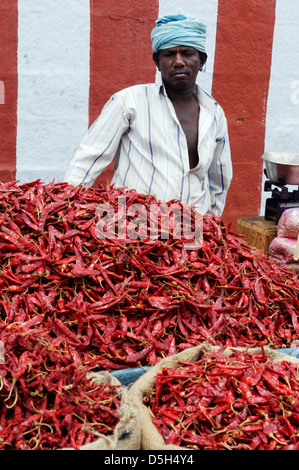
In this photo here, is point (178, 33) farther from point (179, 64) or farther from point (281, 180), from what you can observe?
point (281, 180)

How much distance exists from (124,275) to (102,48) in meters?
2.70

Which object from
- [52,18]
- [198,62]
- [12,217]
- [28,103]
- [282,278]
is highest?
[52,18]

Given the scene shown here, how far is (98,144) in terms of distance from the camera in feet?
10.3

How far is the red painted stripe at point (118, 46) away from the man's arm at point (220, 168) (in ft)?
4.02

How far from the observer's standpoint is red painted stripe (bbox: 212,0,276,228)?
455 centimetres

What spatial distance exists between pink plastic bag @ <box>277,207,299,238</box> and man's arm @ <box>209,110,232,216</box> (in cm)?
43

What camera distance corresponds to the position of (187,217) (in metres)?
2.47

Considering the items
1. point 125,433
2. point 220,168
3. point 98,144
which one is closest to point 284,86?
point 220,168

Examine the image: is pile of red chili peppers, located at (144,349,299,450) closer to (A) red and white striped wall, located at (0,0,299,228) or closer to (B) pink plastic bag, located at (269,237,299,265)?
(B) pink plastic bag, located at (269,237,299,265)

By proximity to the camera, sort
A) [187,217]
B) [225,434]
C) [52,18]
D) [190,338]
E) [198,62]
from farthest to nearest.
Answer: [52,18]
[198,62]
[187,217]
[190,338]
[225,434]

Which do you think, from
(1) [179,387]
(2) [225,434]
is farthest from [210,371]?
(2) [225,434]

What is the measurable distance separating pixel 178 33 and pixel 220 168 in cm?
93

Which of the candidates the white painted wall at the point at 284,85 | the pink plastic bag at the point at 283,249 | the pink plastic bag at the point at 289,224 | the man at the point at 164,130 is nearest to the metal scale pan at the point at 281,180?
the pink plastic bag at the point at 289,224

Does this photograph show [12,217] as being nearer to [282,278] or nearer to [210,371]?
[210,371]
